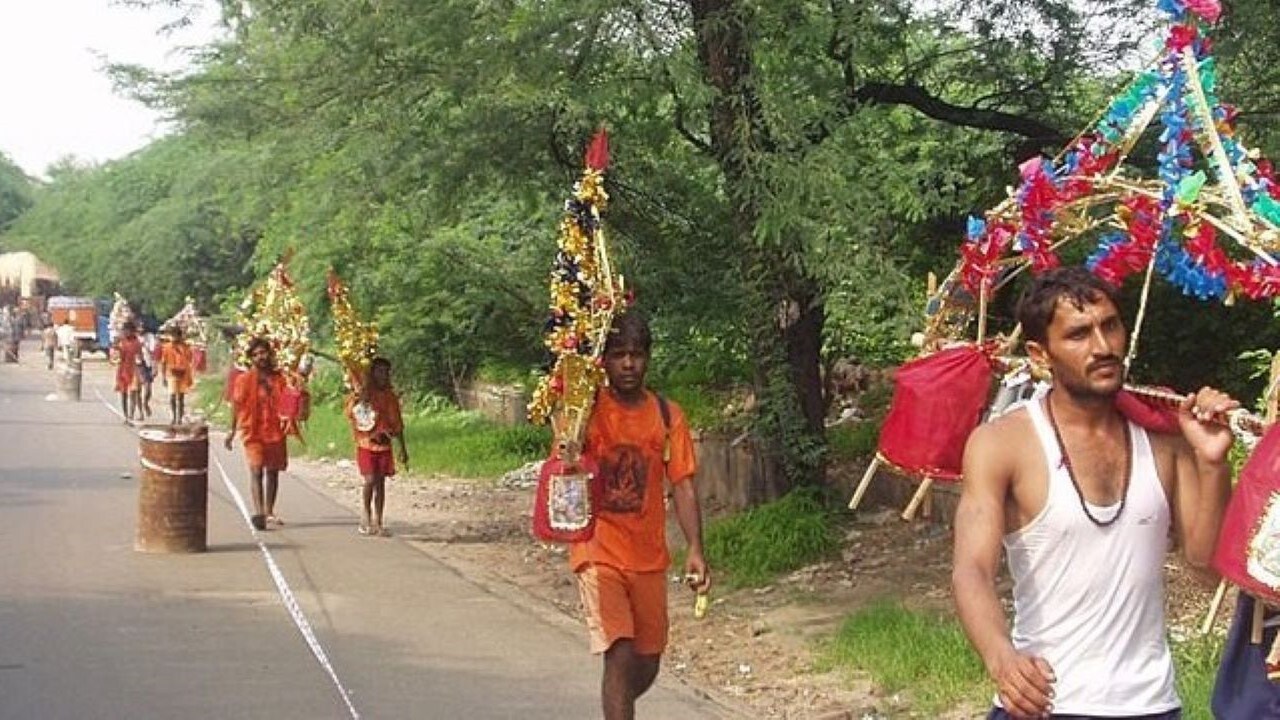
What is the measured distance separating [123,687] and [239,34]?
5.79 m

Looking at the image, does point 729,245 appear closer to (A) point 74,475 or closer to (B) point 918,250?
(B) point 918,250

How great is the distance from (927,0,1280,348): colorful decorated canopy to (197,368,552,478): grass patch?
1449 centimetres

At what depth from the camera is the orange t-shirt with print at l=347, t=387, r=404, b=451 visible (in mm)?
14820

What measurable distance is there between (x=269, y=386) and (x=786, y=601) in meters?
5.60

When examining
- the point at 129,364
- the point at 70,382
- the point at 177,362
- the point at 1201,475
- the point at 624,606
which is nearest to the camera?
the point at 1201,475

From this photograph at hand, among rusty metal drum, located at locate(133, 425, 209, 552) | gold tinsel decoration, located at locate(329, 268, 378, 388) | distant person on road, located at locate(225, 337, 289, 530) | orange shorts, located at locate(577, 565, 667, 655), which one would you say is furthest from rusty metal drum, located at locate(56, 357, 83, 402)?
orange shorts, located at locate(577, 565, 667, 655)

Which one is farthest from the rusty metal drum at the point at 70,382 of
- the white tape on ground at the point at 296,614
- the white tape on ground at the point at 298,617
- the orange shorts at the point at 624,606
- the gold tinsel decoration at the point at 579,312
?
the orange shorts at the point at 624,606

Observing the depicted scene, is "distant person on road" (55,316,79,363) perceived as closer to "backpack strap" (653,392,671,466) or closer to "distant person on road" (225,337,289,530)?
"distant person on road" (225,337,289,530)

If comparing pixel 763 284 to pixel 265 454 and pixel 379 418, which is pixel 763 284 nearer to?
pixel 379 418

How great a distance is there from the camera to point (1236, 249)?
665 centimetres

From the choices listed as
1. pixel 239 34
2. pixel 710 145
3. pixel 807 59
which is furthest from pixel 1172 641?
pixel 239 34

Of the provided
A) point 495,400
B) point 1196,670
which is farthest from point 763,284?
point 495,400

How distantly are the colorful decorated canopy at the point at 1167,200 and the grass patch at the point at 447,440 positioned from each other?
14487 mm

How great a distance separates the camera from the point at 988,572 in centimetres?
419
